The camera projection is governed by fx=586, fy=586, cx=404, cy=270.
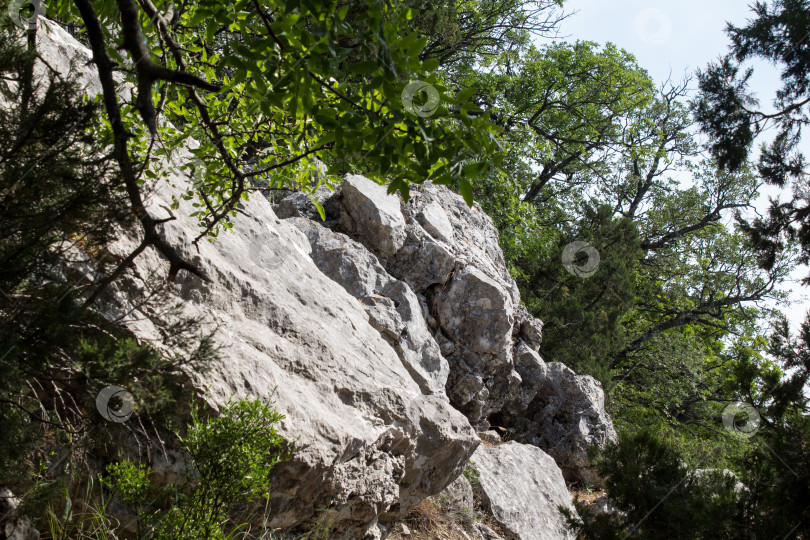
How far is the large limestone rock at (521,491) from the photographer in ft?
21.9

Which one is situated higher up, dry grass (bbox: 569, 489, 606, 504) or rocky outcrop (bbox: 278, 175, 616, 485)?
rocky outcrop (bbox: 278, 175, 616, 485)

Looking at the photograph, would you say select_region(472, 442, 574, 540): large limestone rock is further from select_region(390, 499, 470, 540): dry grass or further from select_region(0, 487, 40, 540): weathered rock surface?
select_region(0, 487, 40, 540): weathered rock surface

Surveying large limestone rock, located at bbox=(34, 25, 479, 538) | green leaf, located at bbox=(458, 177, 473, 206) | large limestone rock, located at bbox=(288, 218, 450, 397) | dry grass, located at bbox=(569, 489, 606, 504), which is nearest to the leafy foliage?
large limestone rock, located at bbox=(34, 25, 479, 538)

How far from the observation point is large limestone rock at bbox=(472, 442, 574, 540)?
21.9ft

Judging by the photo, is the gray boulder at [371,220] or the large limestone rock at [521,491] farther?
the gray boulder at [371,220]

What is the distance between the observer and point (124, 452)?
3.12 meters

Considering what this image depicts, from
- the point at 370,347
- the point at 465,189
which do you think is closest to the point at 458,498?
the point at 370,347

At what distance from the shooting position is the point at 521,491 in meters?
7.11

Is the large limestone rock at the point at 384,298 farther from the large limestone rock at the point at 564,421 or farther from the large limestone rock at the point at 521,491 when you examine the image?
the large limestone rock at the point at 564,421

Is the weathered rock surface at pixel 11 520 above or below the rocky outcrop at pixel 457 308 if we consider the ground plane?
below

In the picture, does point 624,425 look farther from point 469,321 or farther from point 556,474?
point 469,321

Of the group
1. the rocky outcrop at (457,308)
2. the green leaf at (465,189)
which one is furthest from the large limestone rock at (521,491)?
the green leaf at (465,189)

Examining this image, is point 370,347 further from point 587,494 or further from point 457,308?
point 587,494

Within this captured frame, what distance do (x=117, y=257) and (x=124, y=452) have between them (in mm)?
1117
